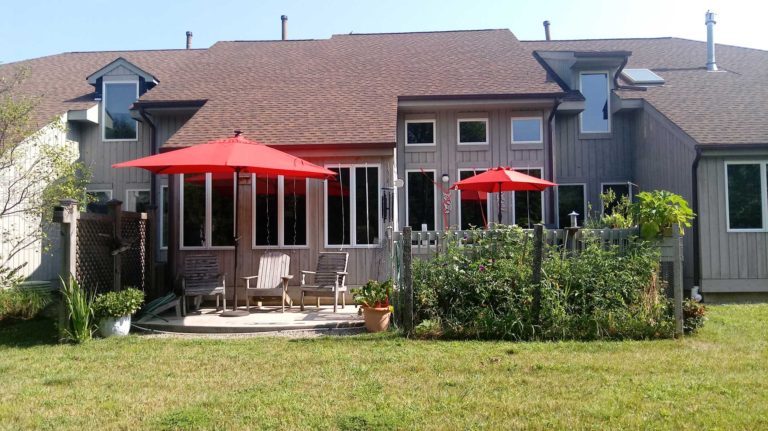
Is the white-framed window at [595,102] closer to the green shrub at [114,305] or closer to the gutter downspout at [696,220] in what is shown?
the gutter downspout at [696,220]

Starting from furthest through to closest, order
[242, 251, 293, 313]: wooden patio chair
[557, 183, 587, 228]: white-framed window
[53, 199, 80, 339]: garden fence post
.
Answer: [557, 183, 587, 228]: white-framed window, [242, 251, 293, 313]: wooden patio chair, [53, 199, 80, 339]: garden fence post

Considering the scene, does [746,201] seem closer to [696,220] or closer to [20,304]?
[696,220]

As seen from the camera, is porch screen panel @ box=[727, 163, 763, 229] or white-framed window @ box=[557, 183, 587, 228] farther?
white-framed window @ box=[557, 183, 587, 228]

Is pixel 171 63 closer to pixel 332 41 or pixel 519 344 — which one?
pixel 332 41

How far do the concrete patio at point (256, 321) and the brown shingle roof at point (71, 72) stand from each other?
7.26 meters

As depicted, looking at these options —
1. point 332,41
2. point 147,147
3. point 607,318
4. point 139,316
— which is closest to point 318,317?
point 139,316

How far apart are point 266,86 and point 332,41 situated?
4203 millimetres

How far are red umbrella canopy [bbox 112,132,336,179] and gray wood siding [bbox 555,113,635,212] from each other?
685 cm

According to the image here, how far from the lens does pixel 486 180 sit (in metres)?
9.37

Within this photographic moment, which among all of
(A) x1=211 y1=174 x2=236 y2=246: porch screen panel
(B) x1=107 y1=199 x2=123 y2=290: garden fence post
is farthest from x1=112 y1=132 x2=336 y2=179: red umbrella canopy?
(A) x1=211 y1=174 x2=236 y2=246: porch screen panel

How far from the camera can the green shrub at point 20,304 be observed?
8477 millimetres

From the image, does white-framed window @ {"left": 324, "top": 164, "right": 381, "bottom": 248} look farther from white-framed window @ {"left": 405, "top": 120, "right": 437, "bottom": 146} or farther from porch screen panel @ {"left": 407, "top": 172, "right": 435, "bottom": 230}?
white-framed window @ {"left": 405, "top": 120, "right": 437, "bottom": 146}

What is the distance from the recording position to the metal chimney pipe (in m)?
14.8

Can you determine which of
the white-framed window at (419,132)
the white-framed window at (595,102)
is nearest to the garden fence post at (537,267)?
the white-framed window at (419,132)
